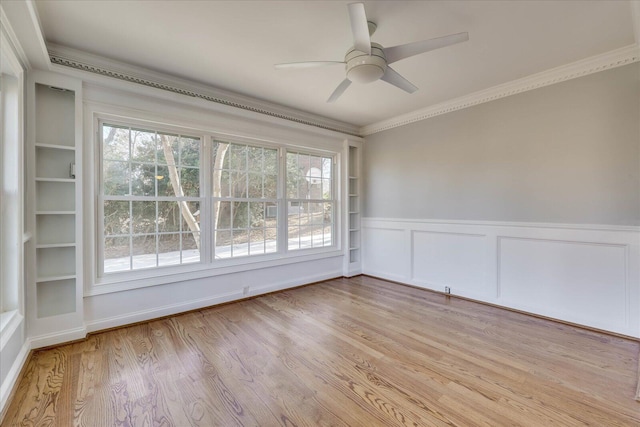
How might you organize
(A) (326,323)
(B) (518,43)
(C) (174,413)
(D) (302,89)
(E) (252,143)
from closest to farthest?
1. (C) (174,413)
2. (B) (518,43)
3. (A) (326,323)
4. (D) (302,89)
5. (E) (252,143)

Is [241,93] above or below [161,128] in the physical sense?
above

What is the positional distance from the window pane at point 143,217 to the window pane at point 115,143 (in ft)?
1.59

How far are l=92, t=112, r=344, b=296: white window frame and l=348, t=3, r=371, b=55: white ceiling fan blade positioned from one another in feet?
6.70

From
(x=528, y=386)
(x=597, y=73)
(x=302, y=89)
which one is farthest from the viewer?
(x=302, y=89)

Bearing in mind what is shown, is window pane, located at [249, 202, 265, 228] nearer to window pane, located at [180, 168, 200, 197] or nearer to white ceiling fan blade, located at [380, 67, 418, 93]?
window pane, located at [180, 168, 200, 197]

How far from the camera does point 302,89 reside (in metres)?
3.20

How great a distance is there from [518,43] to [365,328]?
2879 millimetres

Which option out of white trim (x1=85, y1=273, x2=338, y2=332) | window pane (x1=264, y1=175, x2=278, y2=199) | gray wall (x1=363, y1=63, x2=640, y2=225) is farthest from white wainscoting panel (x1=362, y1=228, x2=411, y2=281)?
window pane (x1=264, y1=175, x2=278, y2=199)

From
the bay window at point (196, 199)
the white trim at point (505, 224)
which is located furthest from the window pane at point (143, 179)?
the white trim at point (505, 224)

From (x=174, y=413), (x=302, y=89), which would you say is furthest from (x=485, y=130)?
(x=174, y=413)

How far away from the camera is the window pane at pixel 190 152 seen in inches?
121

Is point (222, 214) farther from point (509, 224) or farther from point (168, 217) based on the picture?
point (509, 224)

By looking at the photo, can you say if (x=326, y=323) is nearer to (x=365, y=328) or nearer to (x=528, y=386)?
(x=365, y=328)

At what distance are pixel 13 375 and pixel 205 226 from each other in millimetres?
1818
